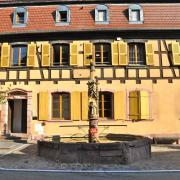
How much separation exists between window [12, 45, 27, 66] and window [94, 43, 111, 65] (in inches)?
158

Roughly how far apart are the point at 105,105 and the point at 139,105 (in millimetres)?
1888

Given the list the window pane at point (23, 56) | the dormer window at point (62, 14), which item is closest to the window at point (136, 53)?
the dormer window at point (62, 14)

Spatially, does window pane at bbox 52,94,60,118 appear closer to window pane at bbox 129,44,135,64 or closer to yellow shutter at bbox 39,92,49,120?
yellow shutter at bbox 39,92,49,120

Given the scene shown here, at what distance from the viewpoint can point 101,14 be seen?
21516 millimetres

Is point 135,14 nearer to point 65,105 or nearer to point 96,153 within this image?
point 65,105

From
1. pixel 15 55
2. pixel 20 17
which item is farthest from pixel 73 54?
pixel 20 17

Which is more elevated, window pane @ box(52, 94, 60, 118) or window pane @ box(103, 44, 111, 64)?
window pane @ box(103, 44, 111, 64)

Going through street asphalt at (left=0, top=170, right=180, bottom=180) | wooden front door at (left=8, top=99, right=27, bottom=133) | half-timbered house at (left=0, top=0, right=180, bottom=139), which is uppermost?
half-timbered house at (left=0, top=0, right=180, bottom=139)

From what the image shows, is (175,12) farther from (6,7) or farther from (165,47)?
(6,7)

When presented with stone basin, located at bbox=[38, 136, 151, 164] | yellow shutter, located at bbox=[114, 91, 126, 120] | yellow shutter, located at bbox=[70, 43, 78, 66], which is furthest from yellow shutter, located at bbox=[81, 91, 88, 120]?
stone basin, located at bbox=[38, 136, 151, 164]

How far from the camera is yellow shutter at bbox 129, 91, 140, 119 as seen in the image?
20.4 m

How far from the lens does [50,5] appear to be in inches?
864

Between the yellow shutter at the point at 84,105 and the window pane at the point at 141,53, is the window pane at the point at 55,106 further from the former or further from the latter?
the window pane at the point at 141,53

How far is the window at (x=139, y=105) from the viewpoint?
20266mm
